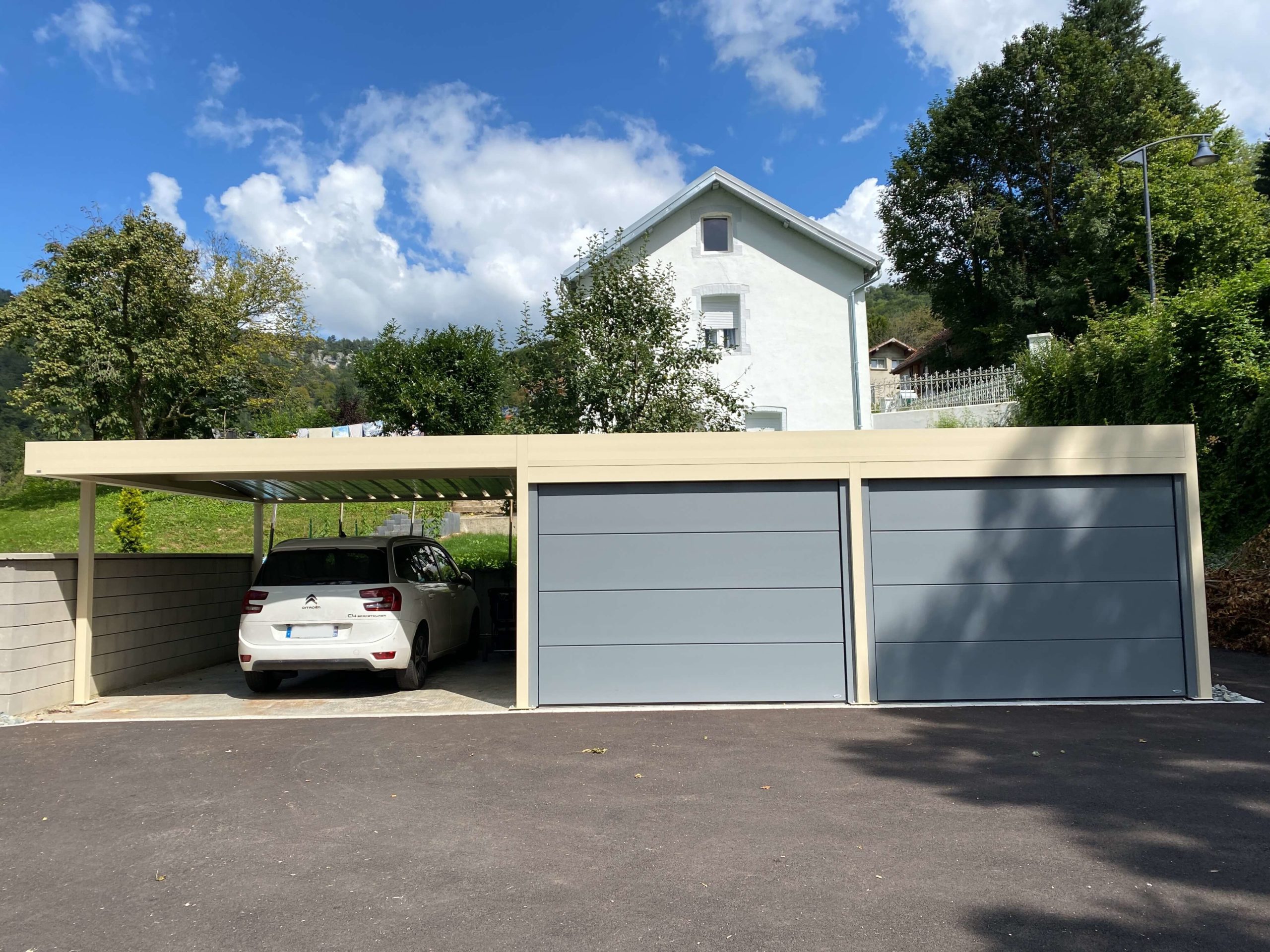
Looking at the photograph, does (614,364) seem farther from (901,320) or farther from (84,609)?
(901,320)

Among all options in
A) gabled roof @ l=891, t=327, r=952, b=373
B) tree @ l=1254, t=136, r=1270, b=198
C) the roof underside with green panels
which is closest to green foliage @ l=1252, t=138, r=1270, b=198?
tree @ l=1254, t=136, r=1270, b=198

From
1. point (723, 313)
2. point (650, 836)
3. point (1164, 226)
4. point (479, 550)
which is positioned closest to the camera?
point (650, 836)

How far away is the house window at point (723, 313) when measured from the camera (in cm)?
2228

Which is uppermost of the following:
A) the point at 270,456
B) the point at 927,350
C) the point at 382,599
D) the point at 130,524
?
the point at 927,350

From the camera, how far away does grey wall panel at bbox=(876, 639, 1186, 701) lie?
28.3 feet

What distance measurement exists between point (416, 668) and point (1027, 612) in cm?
613

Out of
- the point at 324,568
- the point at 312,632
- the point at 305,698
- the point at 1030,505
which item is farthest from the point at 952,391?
the point at 312,632

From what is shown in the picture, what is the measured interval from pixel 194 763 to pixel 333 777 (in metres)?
1.25

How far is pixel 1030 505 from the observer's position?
8750 mm

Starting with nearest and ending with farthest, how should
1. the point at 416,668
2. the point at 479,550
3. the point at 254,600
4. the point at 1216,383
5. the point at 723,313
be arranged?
the point at 254,600
the point at 416,668
the point at 1216,383
the point at 479,550
the point at 723,313

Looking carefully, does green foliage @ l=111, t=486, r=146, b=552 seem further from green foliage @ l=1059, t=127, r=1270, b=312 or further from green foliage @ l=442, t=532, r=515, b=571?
green foliage @ l=1059, t=127, r=1270, b=312

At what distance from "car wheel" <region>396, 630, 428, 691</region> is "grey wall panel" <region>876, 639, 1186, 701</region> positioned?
472cm

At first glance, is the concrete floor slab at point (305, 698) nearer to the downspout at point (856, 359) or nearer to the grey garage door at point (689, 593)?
the grey garage door at point (689, 593)

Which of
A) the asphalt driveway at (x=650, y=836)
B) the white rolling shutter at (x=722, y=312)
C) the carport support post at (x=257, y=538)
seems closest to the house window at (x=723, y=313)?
the white rolling shutter at (x=722, y=312)
